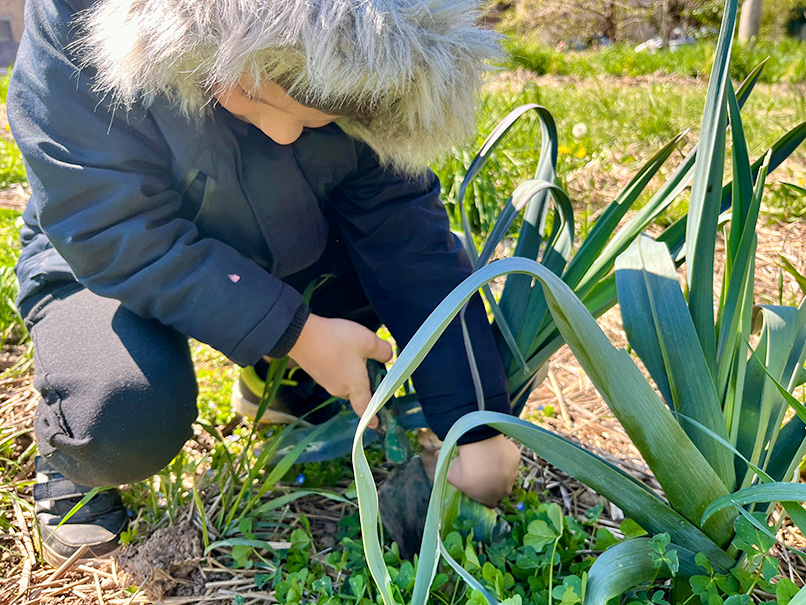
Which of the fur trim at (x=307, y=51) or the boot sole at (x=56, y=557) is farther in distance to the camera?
the boot sole at (x=56, y=557)

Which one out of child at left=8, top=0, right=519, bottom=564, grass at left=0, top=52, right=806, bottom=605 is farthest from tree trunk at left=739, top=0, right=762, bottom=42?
child at left=8, top=0, right=519, bottom=564

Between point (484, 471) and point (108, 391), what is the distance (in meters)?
0.61

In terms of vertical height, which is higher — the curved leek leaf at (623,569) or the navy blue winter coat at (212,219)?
the navy blue winter coat at (212,219)

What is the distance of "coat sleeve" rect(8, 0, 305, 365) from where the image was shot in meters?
0.96

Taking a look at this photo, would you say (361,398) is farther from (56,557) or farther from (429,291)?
(56,557)

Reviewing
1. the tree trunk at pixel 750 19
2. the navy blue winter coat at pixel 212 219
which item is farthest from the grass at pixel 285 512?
the tree trunk at pixel 750 19

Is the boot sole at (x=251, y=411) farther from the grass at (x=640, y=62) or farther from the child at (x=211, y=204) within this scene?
the grass at (x=640, y=62)

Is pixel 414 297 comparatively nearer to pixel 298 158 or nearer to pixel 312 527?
pixel 298 158

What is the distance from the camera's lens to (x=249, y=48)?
2.53 ft

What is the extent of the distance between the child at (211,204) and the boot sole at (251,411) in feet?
0.85

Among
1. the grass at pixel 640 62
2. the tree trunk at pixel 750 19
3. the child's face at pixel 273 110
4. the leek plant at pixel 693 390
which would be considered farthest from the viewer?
the tree trunk at pixel 750 19

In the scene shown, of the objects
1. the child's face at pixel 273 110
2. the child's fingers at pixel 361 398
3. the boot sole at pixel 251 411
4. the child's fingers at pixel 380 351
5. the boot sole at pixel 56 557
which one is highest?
the child's face at pixel 273 110

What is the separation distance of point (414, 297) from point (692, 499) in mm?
595

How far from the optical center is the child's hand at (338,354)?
1.08 meters
